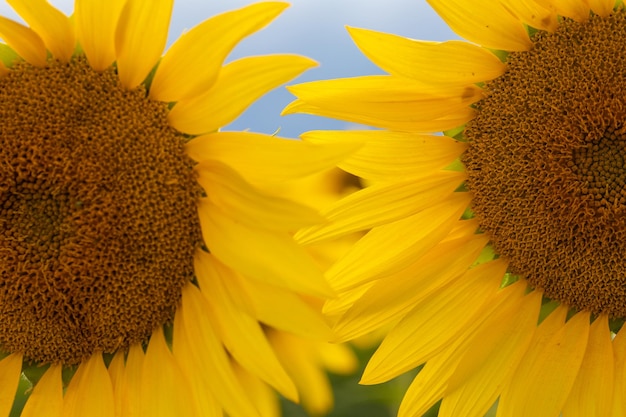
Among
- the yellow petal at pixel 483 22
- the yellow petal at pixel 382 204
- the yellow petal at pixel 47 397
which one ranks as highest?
the yellow petal at pixel 483 22

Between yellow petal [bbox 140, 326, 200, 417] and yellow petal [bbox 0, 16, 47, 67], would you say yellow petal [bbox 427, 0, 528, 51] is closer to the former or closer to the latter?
yellow petal [bbox 0, 16, 47, 67]

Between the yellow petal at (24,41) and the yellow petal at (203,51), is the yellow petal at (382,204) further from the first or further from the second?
the yellow petal at (24,41)

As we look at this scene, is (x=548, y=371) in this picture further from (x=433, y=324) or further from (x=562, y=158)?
(x=562, y=158)

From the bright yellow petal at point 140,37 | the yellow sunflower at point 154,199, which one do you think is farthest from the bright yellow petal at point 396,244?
the bright yellow petal at point 140,37

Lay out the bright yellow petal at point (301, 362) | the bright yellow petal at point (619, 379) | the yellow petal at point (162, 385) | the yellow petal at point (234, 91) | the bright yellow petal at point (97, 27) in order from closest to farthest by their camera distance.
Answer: the yellow petal at point (234, 91), the bright yellow petal at point (97, 27), the yellow petal at point (162, 385), the bright yellow petal at point (619, 379), the bright yellow petal at point (301, 362)

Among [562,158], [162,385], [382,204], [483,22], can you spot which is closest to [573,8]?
[483,22]

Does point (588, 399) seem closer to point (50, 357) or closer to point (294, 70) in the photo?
point (294, 70)
